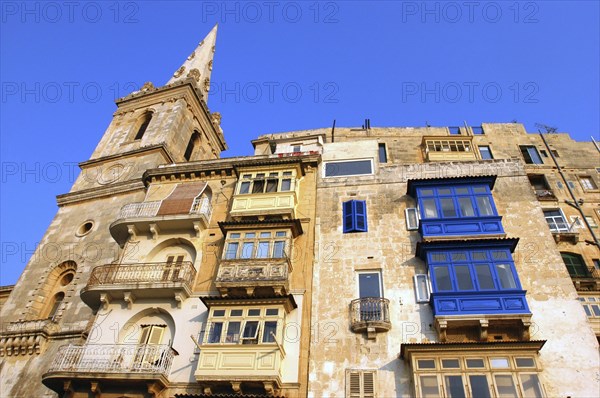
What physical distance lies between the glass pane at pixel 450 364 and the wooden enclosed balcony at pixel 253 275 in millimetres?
7021

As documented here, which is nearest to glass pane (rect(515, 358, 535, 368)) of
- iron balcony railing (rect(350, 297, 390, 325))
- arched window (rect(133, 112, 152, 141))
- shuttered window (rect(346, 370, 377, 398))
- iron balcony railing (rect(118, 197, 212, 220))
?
iron balcony railing (rect(350, 297, 390, 325))

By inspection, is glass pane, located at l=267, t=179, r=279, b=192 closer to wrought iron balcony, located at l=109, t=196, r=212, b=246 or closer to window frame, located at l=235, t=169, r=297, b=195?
window frame, located at l=235, t=169, r=297, b=195

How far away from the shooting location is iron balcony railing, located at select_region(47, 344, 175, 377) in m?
19.5

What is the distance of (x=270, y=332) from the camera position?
63.8 feet

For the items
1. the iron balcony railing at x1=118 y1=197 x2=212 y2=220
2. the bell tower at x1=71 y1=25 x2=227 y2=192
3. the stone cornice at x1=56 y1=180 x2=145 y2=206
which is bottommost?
the iron balcony railing at x1=118 y1=197 x2=212 y2=220

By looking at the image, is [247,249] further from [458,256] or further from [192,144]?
[192,144]

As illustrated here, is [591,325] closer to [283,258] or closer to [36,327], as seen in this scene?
[283,258]

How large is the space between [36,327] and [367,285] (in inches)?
751

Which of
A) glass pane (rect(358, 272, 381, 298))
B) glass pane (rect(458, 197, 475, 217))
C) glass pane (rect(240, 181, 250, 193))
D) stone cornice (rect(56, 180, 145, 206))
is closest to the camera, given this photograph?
glass pane (rect(358, 272, 381, 298))

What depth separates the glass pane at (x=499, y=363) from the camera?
17.3 m

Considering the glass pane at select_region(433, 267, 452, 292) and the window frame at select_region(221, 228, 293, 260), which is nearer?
the glass pane at select_region(433, 267, 452, 292)

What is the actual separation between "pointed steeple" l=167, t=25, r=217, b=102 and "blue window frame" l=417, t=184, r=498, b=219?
2984 centimetres

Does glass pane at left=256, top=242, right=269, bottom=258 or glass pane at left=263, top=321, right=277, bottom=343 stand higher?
glass pane at left=256, top=242, right=269, bottom=258

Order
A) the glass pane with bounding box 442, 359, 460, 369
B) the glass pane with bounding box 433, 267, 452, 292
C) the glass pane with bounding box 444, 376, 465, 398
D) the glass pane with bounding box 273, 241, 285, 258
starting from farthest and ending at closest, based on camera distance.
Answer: the glass pane with bounding box 273, 241, 285, 258 < the glass pane with bounding box 433, 267, 452, 292 < the glass pane with bounding box 442, 359, 460, 369 < the glass pane with bounding box 444, 376, 465, 398
